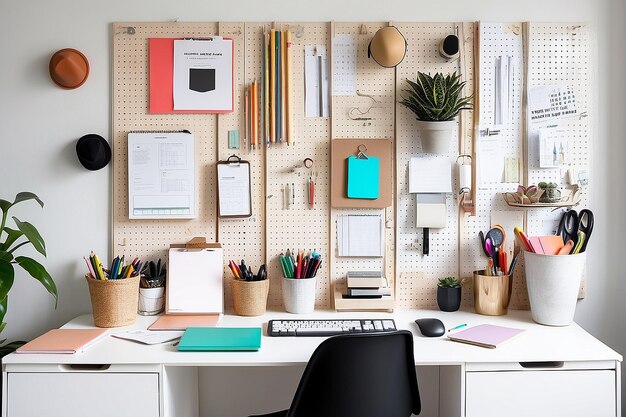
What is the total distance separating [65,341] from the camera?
5.99ft

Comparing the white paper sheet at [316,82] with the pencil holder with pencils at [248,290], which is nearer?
the pencil holder with pencils at [248,290]

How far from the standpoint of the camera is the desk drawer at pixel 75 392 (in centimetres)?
170

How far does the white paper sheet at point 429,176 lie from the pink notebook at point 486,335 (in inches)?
22.7

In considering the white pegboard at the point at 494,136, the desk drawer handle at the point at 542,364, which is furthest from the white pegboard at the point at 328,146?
the desk drawer handle at the point at 542,364

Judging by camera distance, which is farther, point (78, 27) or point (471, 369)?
point (78, 27)

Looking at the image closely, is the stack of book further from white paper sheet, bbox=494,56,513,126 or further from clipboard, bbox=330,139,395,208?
white paper sheet, bbox=494,56,513,126

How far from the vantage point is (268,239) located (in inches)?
88.3

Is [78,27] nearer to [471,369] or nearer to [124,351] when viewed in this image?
[124,351]

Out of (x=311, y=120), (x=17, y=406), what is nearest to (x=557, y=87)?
(x=311, y=120)

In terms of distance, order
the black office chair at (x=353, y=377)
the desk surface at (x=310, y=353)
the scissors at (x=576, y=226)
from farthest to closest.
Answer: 1. the scissors at (x=576, y=226)
2. the desk surface at (x=310, y=353)
3. the black office chair at (x=353, y=377)

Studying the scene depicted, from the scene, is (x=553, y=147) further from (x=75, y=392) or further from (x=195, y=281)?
(x=75, y=392)

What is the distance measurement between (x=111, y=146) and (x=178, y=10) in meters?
0.62

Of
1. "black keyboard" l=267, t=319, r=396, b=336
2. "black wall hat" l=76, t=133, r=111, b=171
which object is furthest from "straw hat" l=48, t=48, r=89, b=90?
"black keyboard" l=267, t=319, r=396, b=336

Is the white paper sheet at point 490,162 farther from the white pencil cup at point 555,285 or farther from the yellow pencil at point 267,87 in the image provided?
the yellow pencil at point 267,87
